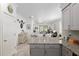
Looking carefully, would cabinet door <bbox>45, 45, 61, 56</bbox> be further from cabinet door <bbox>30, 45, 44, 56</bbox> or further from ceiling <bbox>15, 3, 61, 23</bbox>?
ceiling <bbox>15, 3, 61, 23</bbox>

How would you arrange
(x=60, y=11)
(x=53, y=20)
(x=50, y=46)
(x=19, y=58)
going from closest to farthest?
1. (x=19, y=58)
2. (x=50, y=46)
3. (x=60, y=11)
4. (x=53, y=20)

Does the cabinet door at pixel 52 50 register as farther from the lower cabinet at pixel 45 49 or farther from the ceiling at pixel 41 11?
the ceiling at pixel 41 11

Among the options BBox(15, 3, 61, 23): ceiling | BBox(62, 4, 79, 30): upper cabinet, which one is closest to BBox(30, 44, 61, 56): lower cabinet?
BBox(62, 4, 79, 30): upper cabinet

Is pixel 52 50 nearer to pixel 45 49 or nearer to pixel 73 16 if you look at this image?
pixel 45 49

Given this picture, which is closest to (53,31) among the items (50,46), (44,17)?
(50,46)

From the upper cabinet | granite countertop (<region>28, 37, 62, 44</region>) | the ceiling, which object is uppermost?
the ceiling

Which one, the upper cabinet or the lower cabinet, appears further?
the lower cabinet

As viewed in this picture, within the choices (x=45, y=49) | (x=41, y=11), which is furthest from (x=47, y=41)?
(x=41, y=11)

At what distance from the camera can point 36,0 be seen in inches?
52.3

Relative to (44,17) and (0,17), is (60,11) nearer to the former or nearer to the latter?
(44,17)

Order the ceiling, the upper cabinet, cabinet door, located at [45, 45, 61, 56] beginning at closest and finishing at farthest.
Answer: the upper cabinet, cabinet door, located at [45, 45, 61, 56], the ceiling

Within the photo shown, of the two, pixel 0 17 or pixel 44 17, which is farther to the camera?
pixel 44 17

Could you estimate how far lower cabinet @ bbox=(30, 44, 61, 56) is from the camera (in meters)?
2.60

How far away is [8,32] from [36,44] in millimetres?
803
